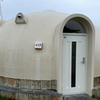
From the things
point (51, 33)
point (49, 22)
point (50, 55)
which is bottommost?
point (50, 55)

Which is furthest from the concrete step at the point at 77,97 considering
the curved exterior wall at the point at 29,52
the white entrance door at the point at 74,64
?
the curved exterior wall at the point at 29,52

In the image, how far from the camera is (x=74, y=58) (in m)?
4.56

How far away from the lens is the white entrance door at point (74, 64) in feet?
14.7

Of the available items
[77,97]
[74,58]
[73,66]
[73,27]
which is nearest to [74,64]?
[73,66]

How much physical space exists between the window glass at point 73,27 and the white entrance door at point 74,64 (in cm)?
29

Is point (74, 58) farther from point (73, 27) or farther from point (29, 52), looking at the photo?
point (29, 52)

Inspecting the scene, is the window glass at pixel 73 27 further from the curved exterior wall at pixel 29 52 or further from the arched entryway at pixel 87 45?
the curved exterior wall at pixel 29 52

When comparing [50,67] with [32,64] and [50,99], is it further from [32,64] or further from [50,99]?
[50,99]

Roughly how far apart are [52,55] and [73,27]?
150 centimetres

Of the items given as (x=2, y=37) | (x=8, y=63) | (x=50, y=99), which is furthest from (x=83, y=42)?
(x=2, y=37)

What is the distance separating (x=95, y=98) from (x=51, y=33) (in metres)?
3.10

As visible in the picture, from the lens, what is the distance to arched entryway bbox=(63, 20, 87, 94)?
4.48 m

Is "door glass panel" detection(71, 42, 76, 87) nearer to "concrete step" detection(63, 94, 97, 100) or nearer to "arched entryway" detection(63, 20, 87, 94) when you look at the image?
"arched entryway" detection(63, 20, 87, 94)

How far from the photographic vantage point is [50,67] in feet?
14.0
